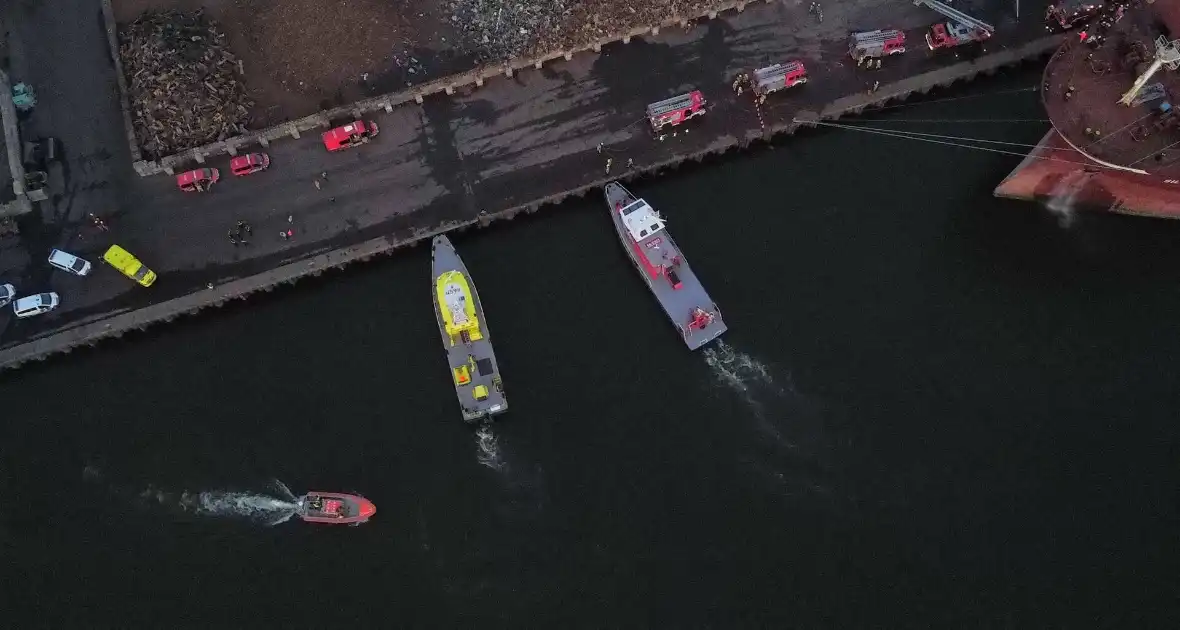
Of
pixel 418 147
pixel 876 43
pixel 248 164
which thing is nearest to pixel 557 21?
pixel 418 147

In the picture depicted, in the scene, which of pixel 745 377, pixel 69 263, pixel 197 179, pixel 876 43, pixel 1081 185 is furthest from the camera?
pixel 876 43

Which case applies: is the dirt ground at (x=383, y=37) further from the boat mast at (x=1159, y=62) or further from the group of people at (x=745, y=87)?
the boat mast at (x=1159, y=62)

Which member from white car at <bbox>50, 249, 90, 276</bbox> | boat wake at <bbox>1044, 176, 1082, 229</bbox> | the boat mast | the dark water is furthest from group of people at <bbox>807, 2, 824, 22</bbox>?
white car at <bbox>50, 249, 90, 276</bbox>

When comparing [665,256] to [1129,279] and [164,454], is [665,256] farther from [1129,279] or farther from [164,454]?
[164,454]

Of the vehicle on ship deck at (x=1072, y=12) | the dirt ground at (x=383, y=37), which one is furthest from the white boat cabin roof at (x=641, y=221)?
the vehicle on ship deck at (x=1072, y=12)

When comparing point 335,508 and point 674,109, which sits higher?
point 674,109

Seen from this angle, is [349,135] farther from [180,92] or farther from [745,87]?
[745,87]
